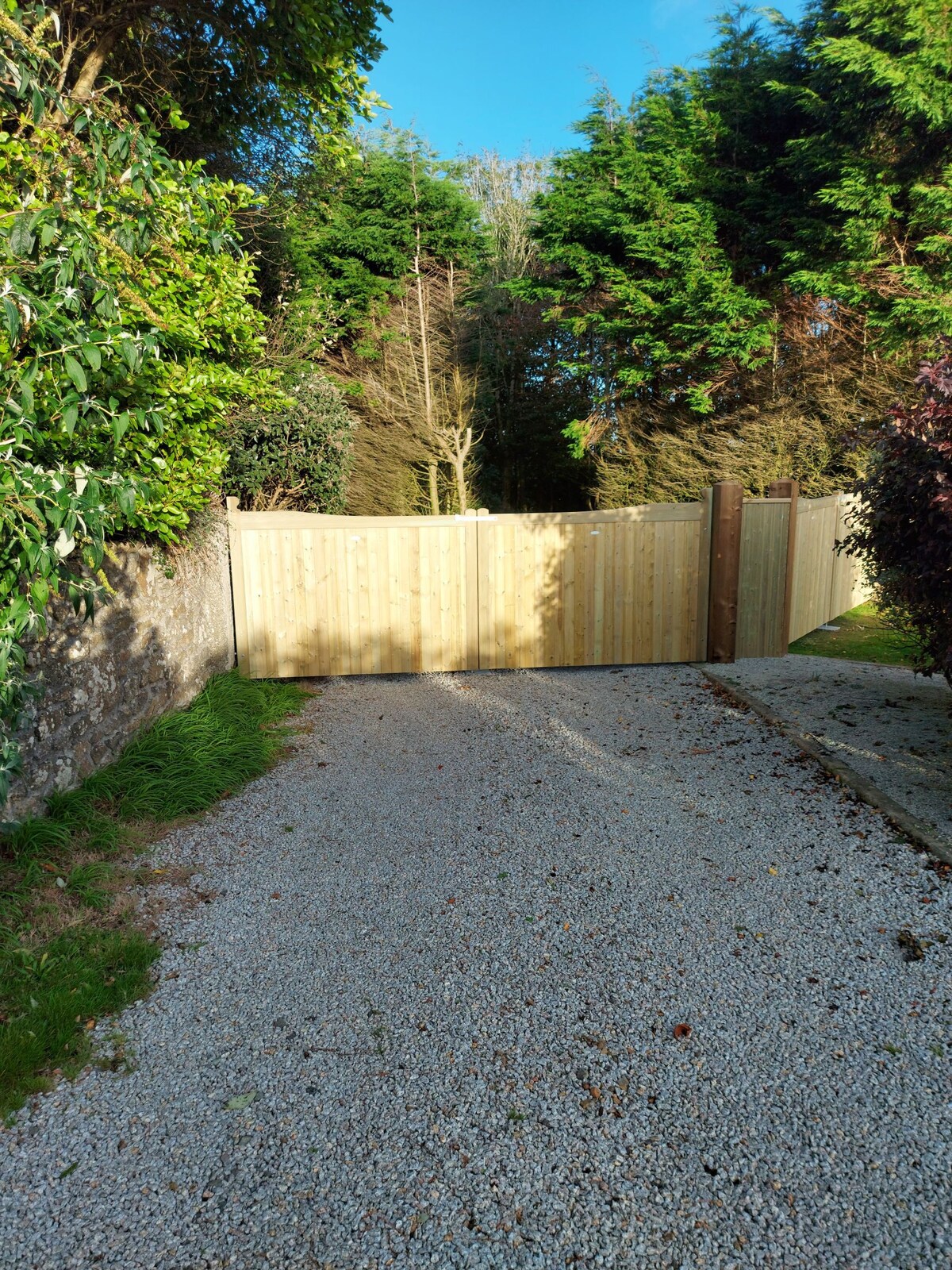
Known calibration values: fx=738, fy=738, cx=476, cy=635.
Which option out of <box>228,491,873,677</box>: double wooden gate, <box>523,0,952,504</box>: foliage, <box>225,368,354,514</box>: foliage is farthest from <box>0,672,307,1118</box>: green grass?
<box>523,0,952,504</box>: foliage

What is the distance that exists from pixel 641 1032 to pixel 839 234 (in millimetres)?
12569

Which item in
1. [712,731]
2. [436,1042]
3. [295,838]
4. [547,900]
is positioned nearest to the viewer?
[436,1042]

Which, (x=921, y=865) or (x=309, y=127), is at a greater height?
(x=309, y=127)

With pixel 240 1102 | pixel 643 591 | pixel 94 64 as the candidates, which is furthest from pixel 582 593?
pixel 240 1102

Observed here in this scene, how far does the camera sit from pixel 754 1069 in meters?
2.15

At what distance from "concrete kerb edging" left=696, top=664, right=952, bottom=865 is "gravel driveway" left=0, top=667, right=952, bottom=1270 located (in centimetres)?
14

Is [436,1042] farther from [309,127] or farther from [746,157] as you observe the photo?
[746,157]

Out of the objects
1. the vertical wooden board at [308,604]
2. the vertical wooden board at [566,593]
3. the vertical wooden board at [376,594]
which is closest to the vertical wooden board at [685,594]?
the vertical wooden board at [566,593]

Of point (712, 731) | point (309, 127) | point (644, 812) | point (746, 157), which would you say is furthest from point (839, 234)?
point (644, 812)

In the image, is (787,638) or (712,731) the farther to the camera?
(787,638)

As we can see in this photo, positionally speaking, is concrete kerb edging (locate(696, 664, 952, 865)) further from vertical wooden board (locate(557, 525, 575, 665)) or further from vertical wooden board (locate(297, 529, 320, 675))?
vertical wooden board (locate(297, 529, 320, 675))

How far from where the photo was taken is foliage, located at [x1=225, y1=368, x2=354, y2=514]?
7137 mm

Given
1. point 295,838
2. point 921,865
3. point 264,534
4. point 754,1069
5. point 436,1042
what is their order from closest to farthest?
point 754,1069 < point 436,1042 < point 921,865 < point 295,838 < point 264,534

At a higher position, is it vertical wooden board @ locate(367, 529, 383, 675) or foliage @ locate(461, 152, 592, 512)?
foliage @ locate(461, 152, 592, 512)
